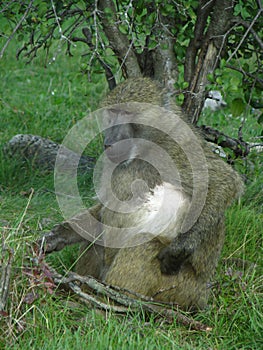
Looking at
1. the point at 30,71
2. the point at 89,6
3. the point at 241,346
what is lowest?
the point at 30,71

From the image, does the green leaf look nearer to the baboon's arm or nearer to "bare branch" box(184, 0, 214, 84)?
"bare branch" box(184, 0, 214, 84)

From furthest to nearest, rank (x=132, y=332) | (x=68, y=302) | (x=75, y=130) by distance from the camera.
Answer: (x=75, y=130), (x=68, y=302), (x=132, y=332)

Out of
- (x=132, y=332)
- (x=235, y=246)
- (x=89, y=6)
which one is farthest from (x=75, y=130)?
(x=132, y=332)

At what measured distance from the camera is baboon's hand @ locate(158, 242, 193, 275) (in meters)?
3.22

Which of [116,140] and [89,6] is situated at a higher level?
[89,6]

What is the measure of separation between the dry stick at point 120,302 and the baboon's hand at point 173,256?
20 cm

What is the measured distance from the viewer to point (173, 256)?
324 centimetres

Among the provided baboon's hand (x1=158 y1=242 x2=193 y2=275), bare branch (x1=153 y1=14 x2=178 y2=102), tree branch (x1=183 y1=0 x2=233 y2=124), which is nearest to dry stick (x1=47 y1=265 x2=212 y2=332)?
baboon's hand (x1=158 y1=242 x2=193 y2=275)

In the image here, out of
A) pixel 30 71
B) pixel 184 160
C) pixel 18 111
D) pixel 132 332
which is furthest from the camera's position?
pixel 30 71

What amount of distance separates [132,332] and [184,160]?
93 cm

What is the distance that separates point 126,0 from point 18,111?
8.23ft

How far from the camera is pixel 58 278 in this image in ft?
10.3

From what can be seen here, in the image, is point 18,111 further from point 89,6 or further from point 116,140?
point 116,140

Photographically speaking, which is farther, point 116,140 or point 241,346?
point 116,140
